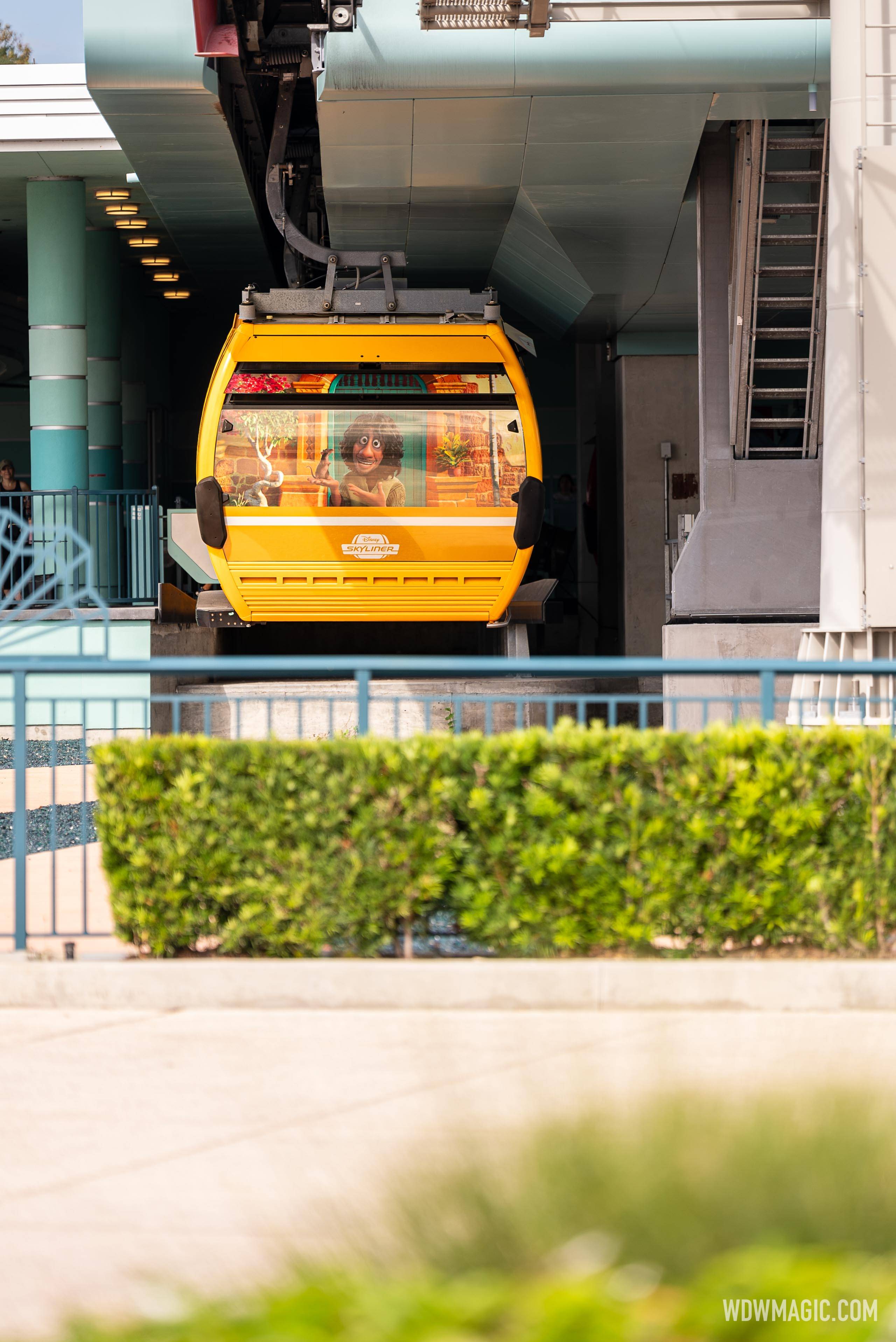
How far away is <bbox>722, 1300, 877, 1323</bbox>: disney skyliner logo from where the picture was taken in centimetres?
198

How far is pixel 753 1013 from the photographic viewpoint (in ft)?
18.4

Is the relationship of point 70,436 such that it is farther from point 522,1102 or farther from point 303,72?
point 522,1102

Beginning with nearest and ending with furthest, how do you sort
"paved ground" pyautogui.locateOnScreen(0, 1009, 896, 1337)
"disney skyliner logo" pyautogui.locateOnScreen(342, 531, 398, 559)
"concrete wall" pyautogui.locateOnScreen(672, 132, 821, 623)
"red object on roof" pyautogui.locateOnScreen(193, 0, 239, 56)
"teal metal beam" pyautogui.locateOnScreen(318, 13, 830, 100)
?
"paved ground" pyautogui.locateOnScreen(0, 1009, 896, 1337)
"teal metal beam" pyautogui.locateOnScreen(318, 13, 830, 100)
"red object on roof" pyautogui.locateOnScreen(193, 0, 239, 56)
"disney skyliner logo" pyautogui.locateOnScreen(342, 531, 398, 559)
"concrete wall" pyautogui.locateOnScreen(672, 132, 821, 623)

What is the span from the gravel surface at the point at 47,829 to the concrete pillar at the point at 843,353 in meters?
5.97

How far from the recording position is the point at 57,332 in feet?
55.3

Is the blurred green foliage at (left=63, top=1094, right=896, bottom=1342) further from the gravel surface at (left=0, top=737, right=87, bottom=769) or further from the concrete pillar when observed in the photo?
the gravel surface at (left=0, top=737, right=87, bottom=769)

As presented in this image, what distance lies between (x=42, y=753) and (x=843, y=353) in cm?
922

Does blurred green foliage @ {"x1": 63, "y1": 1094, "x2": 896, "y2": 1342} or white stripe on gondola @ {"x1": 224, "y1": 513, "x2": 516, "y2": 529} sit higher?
white stripe on gondola @ {"x1": 224, "y1": 513, "x2": 516, "y2": 529}

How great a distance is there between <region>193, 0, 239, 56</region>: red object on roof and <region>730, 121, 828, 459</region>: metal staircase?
15.2 ft

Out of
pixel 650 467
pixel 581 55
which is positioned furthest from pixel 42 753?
pixel 650 467

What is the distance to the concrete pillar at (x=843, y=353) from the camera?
10.2 meters

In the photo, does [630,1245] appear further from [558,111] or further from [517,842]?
[558,111]

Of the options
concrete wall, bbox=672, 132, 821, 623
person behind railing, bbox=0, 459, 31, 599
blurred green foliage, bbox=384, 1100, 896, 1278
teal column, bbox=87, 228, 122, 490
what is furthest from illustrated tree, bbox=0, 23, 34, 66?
blurred green foliage, bbox=384, 1100, 896, 1278

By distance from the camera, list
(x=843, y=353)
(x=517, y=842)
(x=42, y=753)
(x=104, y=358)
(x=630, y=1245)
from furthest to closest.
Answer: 1. (x=104, y=358)
2. (x=42, y=753)
3. (x=843, y=353)
4. (x=517, y=842)
5. (x=630, y=1245)
